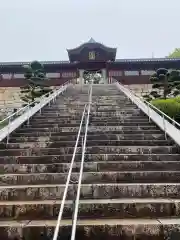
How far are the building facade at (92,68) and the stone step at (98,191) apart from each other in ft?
107

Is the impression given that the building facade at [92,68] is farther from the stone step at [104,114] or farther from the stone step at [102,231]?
the stone step at [102,231]

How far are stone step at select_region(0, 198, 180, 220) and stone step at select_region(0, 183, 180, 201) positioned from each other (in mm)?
466

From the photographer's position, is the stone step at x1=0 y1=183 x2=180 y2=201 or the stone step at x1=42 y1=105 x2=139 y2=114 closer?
the stone step at x1=0 y1=183 x2=180 y2=201

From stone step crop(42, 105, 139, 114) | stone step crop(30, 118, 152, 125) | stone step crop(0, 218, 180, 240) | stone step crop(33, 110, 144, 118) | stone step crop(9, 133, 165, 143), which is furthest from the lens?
stone step crop(42, 105, 139, 114)

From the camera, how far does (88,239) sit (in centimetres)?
430

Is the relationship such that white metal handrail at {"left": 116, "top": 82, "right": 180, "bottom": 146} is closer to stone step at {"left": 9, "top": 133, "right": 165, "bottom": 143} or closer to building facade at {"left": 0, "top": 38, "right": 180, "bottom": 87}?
stone step at {"left": 9, "top": 133, "right": 165, "bottom": 143}

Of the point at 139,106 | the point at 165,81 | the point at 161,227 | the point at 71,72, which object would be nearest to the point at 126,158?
the point at 161,227

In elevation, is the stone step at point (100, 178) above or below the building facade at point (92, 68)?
below

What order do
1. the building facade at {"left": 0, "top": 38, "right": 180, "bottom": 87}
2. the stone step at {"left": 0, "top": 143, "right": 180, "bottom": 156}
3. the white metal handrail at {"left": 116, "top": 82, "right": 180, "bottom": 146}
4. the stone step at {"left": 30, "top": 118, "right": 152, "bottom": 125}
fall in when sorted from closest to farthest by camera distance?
the stone step at {"left": 0, "top": 143, "right": 180, "bottom": 156}
the white metal handrail at {"left": 116, "top": 82, "right": 180, "bottom": 146}
the stone step at {"left": 30, "top": 118, "right": 152, "bottom": 125}
the building facade at {"left": 0, "top": 38, "right": 180, "bottom": 87}

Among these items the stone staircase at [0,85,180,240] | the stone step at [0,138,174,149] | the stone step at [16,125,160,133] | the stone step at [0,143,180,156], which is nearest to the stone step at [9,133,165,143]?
the stone staircase at [0,85,180,240]

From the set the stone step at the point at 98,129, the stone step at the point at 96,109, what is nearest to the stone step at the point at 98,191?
the stone step at the point at 98,129

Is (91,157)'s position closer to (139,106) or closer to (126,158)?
(126,158)

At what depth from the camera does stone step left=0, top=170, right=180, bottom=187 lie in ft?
19.8

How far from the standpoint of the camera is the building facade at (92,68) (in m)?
38.2
